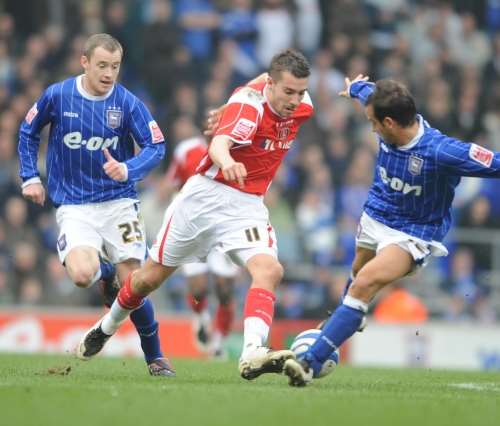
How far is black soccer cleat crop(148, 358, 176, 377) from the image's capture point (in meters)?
9.86

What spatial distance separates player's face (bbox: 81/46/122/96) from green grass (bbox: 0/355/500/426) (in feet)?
7.29

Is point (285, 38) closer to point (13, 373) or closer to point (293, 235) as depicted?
point (293, 235)

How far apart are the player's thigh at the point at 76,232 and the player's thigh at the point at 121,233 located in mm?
95

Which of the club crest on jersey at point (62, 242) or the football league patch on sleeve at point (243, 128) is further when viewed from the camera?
the club crest on jersey at point (62, 242)

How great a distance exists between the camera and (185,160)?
14.3 metres

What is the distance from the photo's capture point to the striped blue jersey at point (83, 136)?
9.80 meters

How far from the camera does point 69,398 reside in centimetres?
773

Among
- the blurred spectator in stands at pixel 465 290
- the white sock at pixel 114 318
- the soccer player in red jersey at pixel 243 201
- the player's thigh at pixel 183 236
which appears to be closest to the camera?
the soccer player in red jersey at pixel 243 201

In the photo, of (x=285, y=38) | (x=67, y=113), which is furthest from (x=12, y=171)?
(x=67, y=113)

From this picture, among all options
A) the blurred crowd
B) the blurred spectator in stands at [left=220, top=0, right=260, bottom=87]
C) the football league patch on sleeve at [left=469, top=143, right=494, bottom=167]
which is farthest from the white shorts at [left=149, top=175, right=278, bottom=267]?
the blurred spectator in stands at [left=220, top=0, right=260, bottom=87]

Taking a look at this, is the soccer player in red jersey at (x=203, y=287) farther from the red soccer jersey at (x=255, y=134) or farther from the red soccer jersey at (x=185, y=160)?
the red soccer jersey at (x=255, y=134)

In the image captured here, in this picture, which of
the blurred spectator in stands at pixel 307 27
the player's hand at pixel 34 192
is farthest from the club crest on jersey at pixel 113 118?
the blurred spectator in stands at pixel 307 27

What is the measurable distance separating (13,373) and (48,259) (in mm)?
7006

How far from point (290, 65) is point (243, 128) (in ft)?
1.83
